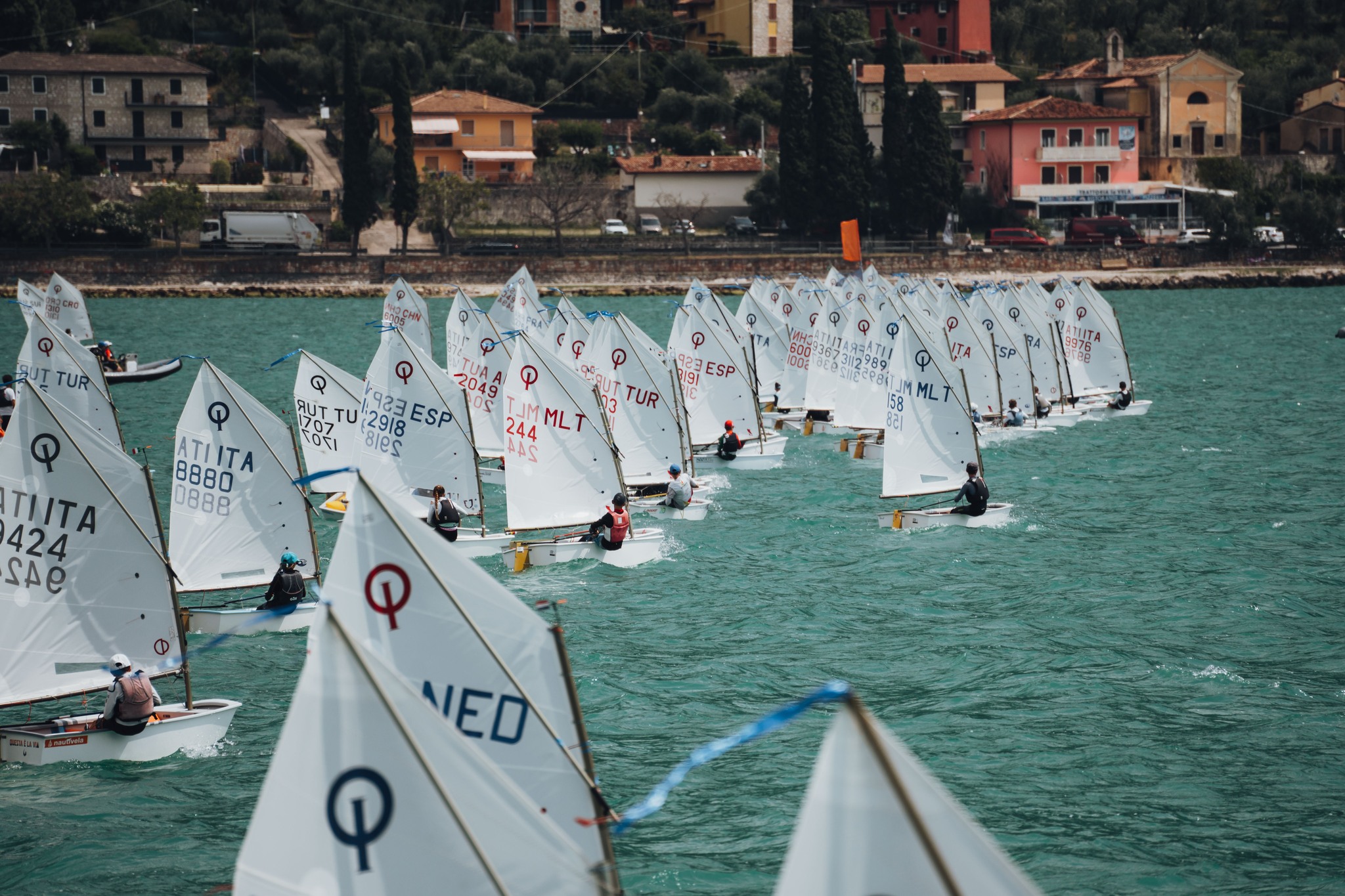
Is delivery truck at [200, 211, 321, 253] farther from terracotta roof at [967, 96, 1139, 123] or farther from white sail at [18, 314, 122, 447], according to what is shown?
white sail at [18, 314, 122, 447]

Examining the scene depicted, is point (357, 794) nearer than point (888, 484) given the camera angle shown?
Yes

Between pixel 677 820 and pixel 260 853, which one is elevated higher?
pixel 260 853

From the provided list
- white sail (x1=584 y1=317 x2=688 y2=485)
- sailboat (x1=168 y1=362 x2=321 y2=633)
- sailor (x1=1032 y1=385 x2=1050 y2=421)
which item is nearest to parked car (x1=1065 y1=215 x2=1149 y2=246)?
sailor (x1=1032 y1=385 x2=1050 y2=421)

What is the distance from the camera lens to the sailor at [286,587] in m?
21.4

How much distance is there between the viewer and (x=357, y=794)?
8.91 metres

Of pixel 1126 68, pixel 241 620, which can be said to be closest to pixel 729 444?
pixel 241 620

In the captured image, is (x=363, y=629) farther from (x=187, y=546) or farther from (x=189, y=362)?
(x=189, y=362)

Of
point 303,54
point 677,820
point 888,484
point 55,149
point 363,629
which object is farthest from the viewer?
point 303,54

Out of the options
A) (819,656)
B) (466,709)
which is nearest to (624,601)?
(819,656)

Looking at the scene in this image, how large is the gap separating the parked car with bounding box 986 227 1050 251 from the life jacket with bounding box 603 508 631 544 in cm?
7881

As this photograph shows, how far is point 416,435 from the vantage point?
26.7 meters

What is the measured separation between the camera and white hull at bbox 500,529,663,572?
995 inches

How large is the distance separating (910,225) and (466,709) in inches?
3675

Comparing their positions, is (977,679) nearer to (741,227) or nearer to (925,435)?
(925,435)
